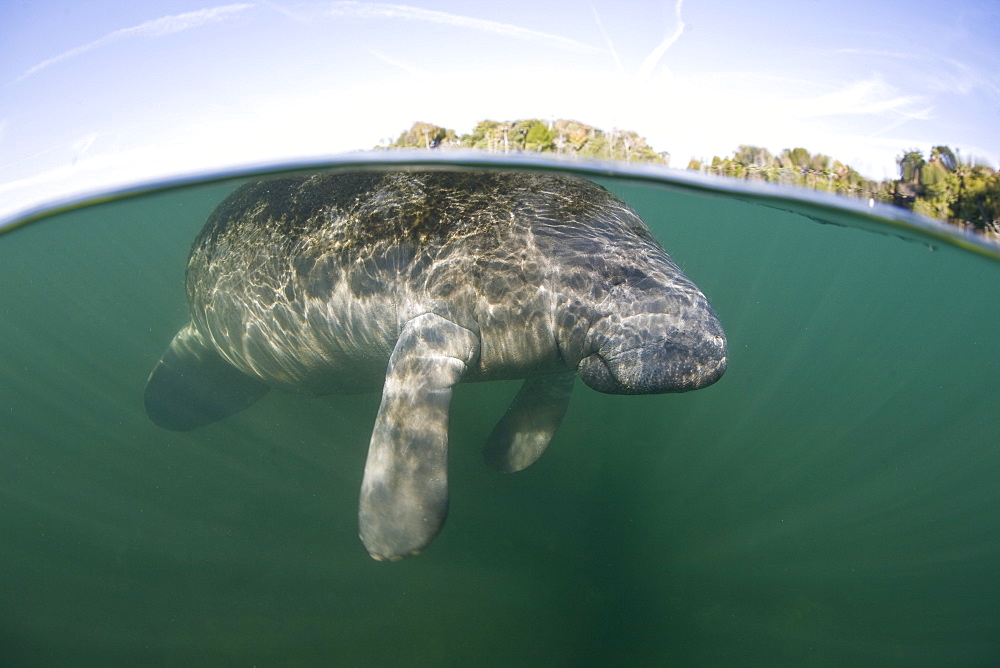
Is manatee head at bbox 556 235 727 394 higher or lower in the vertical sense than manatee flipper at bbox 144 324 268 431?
higher

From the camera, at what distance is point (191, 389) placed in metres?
5.57

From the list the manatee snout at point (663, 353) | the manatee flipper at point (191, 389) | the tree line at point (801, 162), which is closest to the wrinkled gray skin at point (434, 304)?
the manatee snout at point (663, 353)

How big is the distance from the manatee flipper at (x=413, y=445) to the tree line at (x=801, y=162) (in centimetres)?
217

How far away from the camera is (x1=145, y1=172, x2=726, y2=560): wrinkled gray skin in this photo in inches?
120

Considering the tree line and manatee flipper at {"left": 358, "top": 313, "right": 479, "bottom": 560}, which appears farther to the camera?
the tree line

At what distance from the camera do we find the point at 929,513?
10195 millimetres

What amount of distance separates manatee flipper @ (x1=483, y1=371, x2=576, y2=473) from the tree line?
228cm

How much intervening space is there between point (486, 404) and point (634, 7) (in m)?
4.75

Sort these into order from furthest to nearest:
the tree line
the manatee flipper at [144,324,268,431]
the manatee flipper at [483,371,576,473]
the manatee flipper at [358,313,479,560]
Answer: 1. the manatee flipper at [144,324,268,431]
2. the manatee flipper at [483,371,576,473]
3. the tree line
4. the manatee flipper at [358,313,479,560]

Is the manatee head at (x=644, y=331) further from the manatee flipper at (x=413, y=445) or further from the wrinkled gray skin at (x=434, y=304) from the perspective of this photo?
the manatee flipper at (x=413, y=445)

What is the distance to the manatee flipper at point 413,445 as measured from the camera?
2889mm

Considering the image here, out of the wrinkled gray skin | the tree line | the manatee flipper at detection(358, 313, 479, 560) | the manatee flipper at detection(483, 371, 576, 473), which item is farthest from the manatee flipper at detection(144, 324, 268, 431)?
the tree line

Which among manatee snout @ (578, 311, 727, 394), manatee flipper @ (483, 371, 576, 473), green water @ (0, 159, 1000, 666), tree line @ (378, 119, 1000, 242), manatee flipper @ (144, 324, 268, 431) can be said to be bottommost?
green water @ (0, 159, 1000, 666)

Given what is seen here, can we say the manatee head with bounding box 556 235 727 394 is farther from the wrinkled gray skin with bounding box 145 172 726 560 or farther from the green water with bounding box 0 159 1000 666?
the green water with bounding box 0 159 1000 666
